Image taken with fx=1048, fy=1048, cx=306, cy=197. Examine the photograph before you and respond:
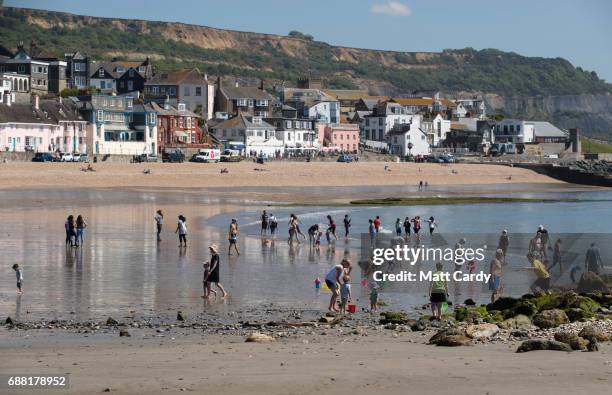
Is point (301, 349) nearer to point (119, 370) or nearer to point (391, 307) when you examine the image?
point (119, 370)

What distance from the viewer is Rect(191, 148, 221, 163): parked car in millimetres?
83625

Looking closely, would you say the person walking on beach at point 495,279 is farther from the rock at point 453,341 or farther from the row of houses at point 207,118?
the row of houses at point 207,118

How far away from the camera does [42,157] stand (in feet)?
235

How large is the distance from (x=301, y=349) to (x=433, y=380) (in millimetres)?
3046

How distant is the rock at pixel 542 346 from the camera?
14922 millimetres

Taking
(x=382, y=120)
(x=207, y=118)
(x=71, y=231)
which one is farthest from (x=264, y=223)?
(x=382, y=120)

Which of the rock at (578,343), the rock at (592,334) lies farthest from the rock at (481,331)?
the rock at (578,343)

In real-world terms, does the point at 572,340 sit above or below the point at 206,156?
below

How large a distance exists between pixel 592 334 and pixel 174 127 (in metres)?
82.6

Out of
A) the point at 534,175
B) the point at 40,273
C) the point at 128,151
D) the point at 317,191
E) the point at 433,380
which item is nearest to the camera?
the point at 433,380

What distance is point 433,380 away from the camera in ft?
A: 42.6

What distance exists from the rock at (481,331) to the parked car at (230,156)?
230ft

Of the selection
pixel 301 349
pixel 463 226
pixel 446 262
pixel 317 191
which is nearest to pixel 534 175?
pixel 317 191

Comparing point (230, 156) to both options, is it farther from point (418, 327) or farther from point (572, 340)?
point (572, 340)
